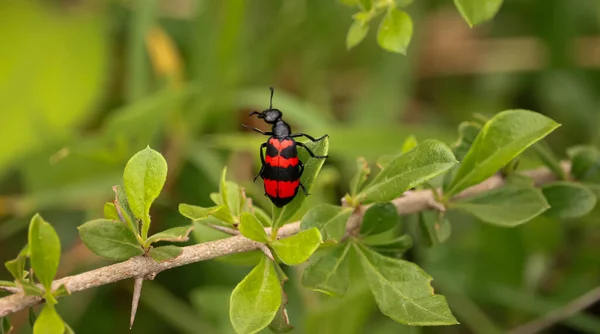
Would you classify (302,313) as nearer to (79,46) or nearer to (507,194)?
(507,194)

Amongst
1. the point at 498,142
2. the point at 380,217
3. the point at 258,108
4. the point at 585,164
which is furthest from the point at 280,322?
the point at 258,108

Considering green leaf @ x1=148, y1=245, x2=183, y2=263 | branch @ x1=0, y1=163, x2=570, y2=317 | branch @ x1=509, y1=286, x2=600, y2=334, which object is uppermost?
green leaf @ x1=148, y1=245, x2=183, y2=263

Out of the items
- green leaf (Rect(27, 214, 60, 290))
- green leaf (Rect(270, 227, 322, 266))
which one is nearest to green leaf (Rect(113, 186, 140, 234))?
green leaf (Rect(27, 214, 60, 290))

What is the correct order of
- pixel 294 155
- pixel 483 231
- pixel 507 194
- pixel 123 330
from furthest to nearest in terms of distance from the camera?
pixel 123 330
pixel 483 231
pixel 294 155
pixel 507 194

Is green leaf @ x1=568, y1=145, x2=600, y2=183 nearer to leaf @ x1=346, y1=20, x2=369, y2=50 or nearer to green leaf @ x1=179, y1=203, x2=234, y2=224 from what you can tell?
leaf @ x1=346, y1=20, x2=369, y2=50

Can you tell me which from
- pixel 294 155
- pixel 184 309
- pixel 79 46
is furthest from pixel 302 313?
pixel 79 46

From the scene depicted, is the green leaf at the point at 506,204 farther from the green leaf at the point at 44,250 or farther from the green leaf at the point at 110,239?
the green leaf at the point at 44,250

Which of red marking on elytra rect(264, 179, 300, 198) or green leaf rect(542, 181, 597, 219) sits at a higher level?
red marking on elytra rect(264, 179, 300, 198)
